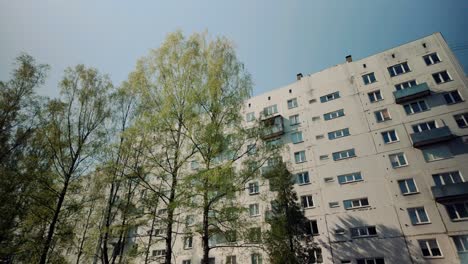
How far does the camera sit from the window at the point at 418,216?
21.3 meters

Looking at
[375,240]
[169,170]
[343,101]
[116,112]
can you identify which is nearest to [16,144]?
[116,112]

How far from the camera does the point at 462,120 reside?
23.1 meters

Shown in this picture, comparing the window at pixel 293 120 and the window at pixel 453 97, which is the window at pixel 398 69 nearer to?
the window at pixel 453 97

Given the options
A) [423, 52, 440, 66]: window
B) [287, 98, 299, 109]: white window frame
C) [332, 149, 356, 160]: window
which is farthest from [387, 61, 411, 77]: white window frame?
[287, 98, 299, 109]: white window frame

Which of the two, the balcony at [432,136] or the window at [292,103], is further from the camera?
the window at [292,103]

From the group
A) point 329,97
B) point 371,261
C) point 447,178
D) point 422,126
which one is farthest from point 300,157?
point 447,178

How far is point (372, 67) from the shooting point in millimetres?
30281

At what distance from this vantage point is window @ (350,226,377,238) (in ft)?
74.5

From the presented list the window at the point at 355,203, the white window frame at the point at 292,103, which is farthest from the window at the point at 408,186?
the white window frame at the point at 292,103

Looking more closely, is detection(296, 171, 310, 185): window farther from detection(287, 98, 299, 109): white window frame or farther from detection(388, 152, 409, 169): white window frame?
detection(287, 98, 299, 109): white window frame

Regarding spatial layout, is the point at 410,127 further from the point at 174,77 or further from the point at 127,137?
the point at 127,137

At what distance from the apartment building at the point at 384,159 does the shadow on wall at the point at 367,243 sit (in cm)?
8

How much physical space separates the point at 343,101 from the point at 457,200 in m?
14.5

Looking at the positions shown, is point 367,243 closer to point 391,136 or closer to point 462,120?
point 391,136
